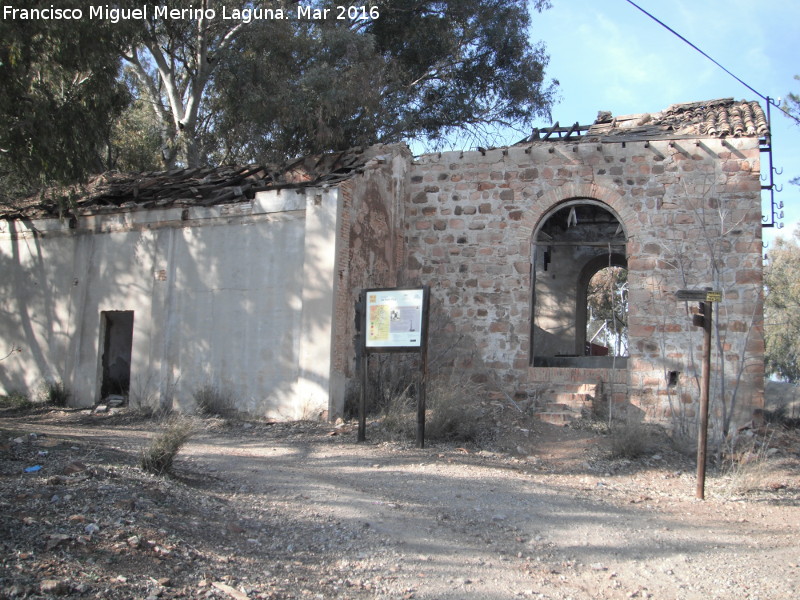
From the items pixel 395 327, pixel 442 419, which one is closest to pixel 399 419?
→ pixel 442 419

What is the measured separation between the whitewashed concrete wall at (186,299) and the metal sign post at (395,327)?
126cm

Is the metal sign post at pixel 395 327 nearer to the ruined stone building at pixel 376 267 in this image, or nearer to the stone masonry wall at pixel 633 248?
the ruined stone building at pixel 376 267

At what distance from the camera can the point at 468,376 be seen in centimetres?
1266

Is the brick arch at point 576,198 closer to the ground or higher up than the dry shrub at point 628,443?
higher up

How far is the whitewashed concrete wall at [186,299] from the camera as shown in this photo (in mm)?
11305

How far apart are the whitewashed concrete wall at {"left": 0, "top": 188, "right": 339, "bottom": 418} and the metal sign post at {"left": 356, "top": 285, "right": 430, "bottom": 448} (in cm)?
126

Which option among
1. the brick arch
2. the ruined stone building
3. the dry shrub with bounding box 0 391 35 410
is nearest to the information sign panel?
the ruined stone building

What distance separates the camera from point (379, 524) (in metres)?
6.13

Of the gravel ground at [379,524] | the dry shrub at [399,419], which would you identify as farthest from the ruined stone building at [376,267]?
the gravel ground at [379,524]

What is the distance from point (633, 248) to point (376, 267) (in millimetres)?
4390

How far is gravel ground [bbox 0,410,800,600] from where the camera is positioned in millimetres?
4637

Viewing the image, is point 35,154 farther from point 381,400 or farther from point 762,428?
point 762,428

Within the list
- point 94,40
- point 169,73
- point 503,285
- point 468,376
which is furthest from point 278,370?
point 169,73

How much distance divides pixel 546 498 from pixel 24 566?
507 centimetres
